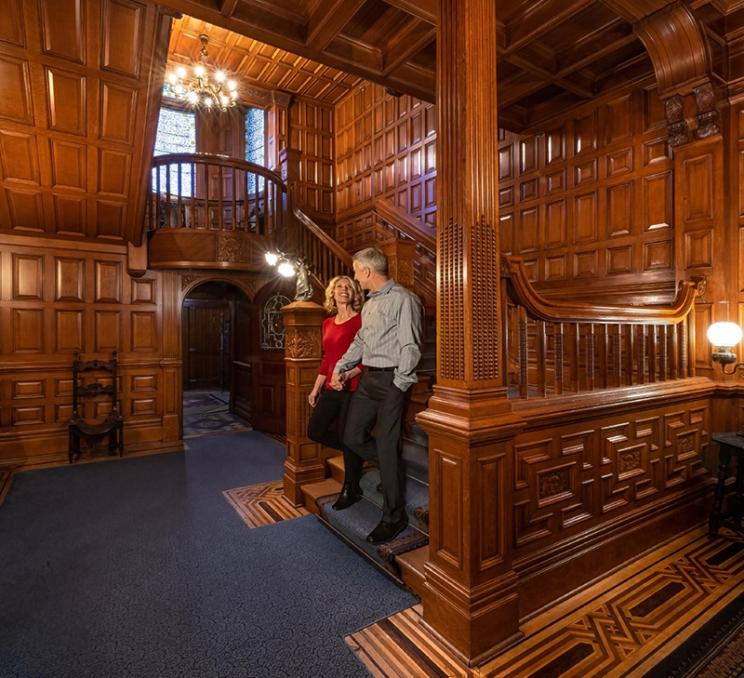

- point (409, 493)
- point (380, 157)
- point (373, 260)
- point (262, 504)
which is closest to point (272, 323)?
point (380, 157)

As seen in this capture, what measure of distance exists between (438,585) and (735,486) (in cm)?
232

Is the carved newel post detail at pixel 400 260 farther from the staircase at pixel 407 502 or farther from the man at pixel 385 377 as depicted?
the staircase at pixel 407 502

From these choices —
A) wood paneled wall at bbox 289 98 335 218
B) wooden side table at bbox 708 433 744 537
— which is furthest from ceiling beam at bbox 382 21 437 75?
wood paneled wall at bbox 289 98 335 218

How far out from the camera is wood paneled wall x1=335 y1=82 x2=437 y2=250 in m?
6.02

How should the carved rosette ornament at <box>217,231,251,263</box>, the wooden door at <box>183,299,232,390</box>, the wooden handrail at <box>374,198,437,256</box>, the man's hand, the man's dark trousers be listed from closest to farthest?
the man's dark trousers
the man's hand
the wooden handrail at <box>374,198,437,256</box>
the carved rosette ornament at <box>217,231,251,263</box>
the wooden door at <box>183,299,232,390</box>

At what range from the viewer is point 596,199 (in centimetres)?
408

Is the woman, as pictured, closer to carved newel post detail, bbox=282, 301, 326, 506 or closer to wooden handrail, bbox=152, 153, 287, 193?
carved newel post detail, bbox=282, 301, 326, 506

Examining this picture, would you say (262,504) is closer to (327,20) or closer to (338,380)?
(338,380)

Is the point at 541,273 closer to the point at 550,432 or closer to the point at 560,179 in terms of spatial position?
the point at 560,179

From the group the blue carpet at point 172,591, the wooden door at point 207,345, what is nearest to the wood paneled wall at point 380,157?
the blue carpet at point 172,591

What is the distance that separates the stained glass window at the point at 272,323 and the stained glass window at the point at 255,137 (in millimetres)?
3271

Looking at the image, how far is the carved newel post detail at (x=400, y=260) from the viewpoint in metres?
3.22

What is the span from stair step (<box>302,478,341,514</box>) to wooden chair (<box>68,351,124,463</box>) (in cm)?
301

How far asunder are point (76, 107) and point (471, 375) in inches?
159
